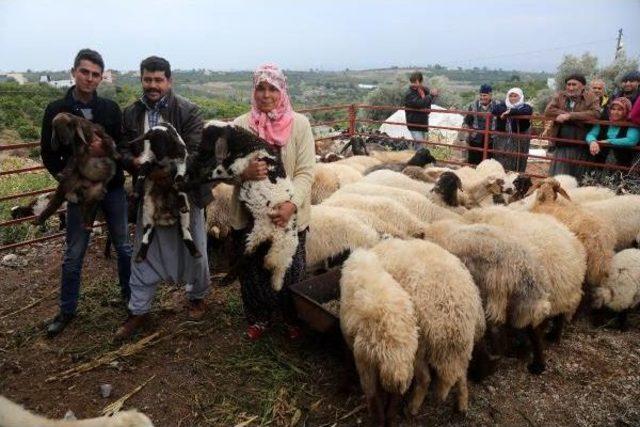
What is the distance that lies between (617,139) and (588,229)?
310 cm

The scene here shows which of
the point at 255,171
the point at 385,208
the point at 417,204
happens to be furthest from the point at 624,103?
the point at 255,171

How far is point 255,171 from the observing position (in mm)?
3689

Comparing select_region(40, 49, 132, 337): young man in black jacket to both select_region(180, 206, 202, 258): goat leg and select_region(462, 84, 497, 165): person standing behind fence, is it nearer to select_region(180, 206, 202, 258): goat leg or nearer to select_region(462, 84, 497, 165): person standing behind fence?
select_region(180, 206, 202, 258): goat leg

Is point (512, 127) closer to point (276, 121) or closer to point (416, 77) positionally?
point (416, 77)

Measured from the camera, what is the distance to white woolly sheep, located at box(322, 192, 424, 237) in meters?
5.36

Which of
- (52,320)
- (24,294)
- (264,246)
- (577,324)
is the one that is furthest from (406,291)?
(24,294)

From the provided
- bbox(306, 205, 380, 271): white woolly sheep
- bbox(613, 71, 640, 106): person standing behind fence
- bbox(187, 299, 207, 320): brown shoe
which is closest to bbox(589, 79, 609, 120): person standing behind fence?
bbox(613, 71, 640, 106): person standing behind fence

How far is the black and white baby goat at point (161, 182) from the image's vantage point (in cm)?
367

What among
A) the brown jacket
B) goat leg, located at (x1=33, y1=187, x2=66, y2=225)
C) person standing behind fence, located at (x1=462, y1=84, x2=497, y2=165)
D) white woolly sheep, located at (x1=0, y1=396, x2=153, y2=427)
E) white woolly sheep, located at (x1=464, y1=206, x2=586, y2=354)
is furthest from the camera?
person standing behind fence, located at (x1=462, y1=84, x2=497, y2=165)

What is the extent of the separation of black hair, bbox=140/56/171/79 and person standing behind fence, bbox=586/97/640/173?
20.4 feet

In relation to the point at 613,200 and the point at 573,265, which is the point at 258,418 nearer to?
the point at 573,265

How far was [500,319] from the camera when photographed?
379cm

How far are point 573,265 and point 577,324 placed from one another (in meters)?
0.98

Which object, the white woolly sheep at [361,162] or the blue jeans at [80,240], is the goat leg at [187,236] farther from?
the white woolly sheep at [361,162]
